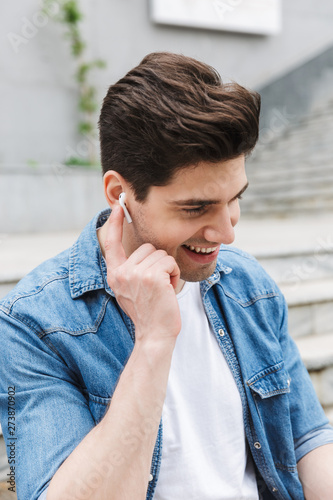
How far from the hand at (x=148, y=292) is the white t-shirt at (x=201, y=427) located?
0.78ft

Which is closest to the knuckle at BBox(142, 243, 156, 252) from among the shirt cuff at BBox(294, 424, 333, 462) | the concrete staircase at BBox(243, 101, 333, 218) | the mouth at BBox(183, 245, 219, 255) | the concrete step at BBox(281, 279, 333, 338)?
the mouth at BBox(183, 245, 219, 255)

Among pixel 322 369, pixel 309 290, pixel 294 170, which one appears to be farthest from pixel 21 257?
pixel 294 170

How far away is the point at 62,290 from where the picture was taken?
4.04 feet

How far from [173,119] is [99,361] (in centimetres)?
56

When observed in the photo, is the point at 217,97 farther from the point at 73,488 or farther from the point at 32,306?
the point at 73,488

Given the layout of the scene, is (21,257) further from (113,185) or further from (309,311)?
(113,185)

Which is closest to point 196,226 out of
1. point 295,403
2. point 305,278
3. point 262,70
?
point 295,403

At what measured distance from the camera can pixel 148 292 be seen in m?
1.12

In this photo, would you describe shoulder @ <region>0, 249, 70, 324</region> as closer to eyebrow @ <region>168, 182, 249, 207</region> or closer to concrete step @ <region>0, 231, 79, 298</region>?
eyebrow @ <region>168, 182, 249, 207</region>

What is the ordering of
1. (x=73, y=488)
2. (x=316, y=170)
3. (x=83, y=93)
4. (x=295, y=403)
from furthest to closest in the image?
(x=83, y=93), (x=316, y=170), (x=295, y=403), (x=73, y=488)

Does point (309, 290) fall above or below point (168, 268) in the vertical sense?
below

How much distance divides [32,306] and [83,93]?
5999 millimetres

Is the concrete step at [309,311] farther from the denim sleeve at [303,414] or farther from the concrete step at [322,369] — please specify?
the denim sleeve at [303,414]

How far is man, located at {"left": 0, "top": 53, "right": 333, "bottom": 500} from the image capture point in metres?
1.06
